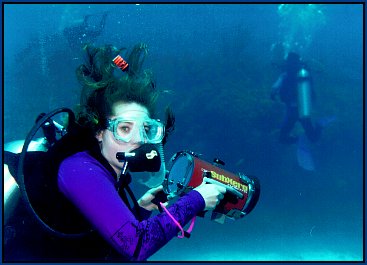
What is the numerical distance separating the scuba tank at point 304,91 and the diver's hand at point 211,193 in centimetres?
1567

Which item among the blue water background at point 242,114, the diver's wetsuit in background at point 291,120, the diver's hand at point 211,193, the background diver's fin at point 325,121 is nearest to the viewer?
the diver's hand at point 211,193

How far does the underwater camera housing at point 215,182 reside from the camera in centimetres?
236

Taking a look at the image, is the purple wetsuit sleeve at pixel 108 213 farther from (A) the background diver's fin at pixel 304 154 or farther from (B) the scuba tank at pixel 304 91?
(A) the background diver's fin at pixel 304 154

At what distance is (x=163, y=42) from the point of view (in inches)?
1537

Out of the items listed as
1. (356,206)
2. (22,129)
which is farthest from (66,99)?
(356,206)

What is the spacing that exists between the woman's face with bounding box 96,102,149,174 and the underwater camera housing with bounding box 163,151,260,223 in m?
0.45

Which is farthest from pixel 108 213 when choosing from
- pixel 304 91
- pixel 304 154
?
pixel 304 154

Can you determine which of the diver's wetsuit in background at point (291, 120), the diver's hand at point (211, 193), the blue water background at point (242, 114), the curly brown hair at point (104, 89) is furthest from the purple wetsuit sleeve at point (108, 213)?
the diver's wetsuit in background at point (291, 120)

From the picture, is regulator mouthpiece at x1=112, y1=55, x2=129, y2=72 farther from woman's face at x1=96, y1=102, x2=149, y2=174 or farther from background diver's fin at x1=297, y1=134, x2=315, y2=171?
background diver's fin at x1=297, y1=134, x2=315, y2=171

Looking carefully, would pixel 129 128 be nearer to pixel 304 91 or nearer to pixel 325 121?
pixel 304 91

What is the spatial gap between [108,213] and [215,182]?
842 millimetres

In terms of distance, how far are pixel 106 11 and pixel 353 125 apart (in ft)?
86.1

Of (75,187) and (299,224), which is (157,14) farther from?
(75,187)

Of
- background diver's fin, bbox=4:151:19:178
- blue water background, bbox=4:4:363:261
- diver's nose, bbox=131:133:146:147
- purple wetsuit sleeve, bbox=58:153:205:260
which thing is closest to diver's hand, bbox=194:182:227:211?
purple wetsuit sleeve, bbox=58:153:205:260
